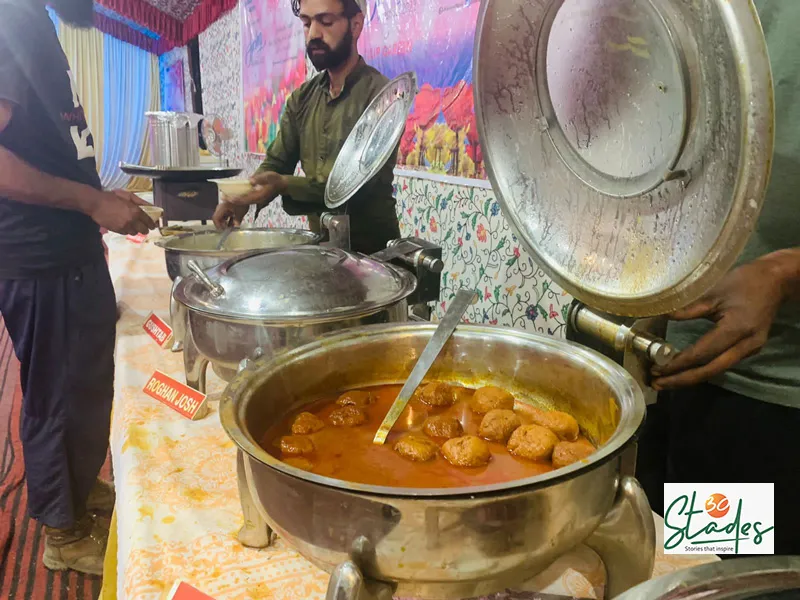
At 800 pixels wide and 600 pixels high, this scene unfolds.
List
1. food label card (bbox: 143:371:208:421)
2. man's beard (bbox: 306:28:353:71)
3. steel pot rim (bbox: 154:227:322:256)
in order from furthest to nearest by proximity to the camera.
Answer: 1. man's beard (bbox: 306:28:353:71)
2. steel pot rim (bbox: 154:227:322:256)
3. food label card (bbox: 143:371:208:421)

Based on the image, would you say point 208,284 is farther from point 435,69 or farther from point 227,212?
point 435,69

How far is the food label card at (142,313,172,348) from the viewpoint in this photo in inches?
52.6

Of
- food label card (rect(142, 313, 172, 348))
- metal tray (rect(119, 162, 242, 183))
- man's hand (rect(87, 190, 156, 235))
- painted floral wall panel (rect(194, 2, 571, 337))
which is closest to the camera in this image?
food label card (rect(142, 313, 172, 348))

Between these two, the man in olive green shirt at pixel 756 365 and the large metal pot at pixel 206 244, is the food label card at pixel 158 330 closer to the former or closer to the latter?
the large metal pot at pixel 206 244

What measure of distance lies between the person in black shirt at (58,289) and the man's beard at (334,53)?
78cm

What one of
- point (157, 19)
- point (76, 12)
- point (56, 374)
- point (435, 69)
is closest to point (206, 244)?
point (56, 374)

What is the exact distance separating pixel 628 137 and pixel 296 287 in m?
0.51

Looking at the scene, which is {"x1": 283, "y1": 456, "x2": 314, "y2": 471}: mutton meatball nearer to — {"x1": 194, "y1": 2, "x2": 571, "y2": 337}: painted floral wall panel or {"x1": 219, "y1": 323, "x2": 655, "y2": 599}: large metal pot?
{"x1": 219, "y1": 323, "x2": 655, "y2": 599}: large metal pot

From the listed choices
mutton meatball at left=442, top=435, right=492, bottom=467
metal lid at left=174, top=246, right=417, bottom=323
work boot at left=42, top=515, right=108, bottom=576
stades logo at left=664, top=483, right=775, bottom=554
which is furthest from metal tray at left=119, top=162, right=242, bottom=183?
stades logo at left=664, top=483, right=775, bottom=554

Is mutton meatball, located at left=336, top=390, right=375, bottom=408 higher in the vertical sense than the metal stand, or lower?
higher

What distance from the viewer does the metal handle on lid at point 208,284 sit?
0.92m

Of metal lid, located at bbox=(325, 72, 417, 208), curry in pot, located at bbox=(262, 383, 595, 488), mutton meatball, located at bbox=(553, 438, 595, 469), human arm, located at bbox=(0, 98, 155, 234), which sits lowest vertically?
curry in pot, located at bbox=(262, 383, 595, 488)

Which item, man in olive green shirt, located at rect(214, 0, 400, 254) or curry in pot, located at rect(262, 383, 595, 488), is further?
man in olive green shirt, located at rect(214, 0, 400, 254)

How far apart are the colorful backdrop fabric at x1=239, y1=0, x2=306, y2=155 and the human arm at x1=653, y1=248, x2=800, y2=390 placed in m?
2.35
